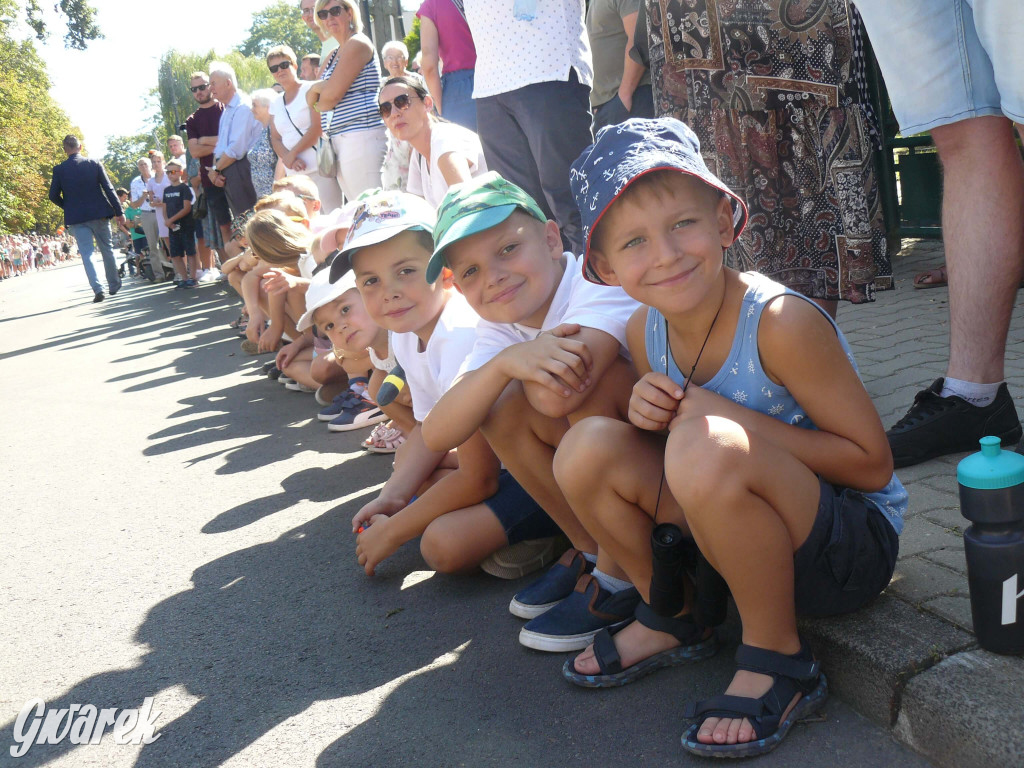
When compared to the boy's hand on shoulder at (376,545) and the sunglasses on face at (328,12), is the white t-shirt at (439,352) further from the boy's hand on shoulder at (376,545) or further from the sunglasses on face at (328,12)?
the sunglasses on face at (328,12)

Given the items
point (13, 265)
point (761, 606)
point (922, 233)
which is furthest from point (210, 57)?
point (761, 606)

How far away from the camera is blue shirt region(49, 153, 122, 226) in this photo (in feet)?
50.2

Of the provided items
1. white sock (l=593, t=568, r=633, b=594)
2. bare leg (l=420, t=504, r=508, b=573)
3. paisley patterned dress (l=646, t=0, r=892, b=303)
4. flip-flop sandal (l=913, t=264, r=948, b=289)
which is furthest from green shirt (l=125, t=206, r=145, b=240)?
white sock (l=593, t=568, r=633, b=594)

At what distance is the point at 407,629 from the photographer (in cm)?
268

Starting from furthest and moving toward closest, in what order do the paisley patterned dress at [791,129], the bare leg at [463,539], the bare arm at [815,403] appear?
the paisley patterned dress at [791,129] < the bare leg at [463,539] < the bare arm at [815,403]

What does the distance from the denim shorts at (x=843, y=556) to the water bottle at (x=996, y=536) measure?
246mm

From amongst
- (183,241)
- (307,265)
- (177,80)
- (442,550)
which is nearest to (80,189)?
(183,241)

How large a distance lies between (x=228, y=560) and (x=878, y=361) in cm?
271

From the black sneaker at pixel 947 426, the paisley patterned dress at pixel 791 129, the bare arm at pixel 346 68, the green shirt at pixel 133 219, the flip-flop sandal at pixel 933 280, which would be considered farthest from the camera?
the green shirt at pixel 133 219

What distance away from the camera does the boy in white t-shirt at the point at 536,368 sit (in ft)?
7.64

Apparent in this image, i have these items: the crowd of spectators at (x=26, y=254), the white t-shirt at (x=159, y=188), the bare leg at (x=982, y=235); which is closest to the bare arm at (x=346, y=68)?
the bare leg at (x=982, y=235)

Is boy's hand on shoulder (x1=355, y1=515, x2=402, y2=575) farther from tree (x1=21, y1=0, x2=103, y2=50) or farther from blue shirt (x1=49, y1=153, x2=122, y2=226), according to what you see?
tree (x1=21, y1=0, x2=103, y2=50)

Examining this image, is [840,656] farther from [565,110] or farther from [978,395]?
[565,110]

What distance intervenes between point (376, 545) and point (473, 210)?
3.70 feet
